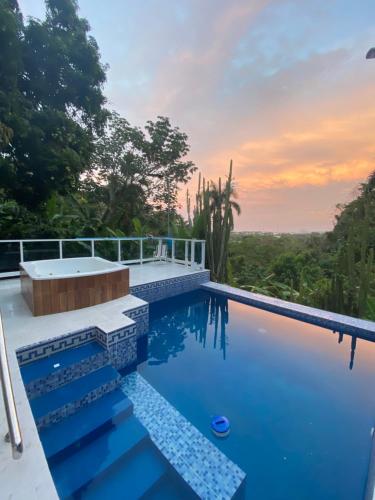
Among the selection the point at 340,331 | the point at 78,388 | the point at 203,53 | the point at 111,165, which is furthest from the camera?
the point at 111,165

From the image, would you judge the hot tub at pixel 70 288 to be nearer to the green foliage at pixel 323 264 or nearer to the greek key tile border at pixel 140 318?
the greek key tile border at pixel 140 318

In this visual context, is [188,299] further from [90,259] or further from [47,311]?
[47,311]

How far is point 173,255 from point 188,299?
209 centimetres

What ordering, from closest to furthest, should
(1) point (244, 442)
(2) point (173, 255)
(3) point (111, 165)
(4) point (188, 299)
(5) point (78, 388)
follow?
(1) point (244, 442)
(5) point (78, 388)
(4) point (188, 299)
(2) point (173, 255)
(3) point (111, 165)

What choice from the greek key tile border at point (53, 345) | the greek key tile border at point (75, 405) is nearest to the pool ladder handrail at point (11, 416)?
the greek key tile border at point (75, 405)

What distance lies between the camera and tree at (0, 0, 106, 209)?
18.1 ft

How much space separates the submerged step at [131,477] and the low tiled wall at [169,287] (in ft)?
10.8

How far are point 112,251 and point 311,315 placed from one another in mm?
5424

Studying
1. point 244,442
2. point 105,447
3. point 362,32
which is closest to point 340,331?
point 244,442

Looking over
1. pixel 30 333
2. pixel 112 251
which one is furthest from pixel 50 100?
pixel 30 333

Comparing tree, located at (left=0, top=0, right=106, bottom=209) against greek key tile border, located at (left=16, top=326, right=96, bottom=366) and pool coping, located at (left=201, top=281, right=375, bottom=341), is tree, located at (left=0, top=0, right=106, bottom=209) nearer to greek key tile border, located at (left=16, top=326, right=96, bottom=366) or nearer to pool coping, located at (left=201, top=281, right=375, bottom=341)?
greek key tile border, located at (left=16, top=326, right=96, bottom=366)

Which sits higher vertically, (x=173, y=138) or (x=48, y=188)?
(x=173, y=138)

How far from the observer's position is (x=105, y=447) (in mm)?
1961

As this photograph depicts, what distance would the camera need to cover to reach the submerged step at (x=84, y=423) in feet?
6.30
